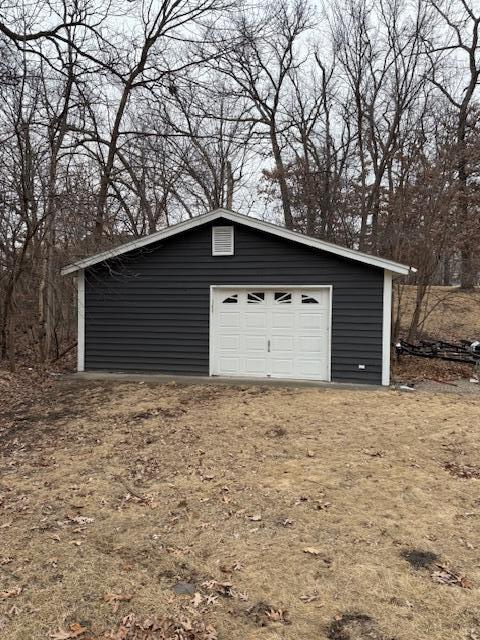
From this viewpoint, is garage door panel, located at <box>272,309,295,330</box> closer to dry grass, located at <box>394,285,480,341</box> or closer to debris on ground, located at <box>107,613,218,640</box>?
dry grass, located at <box>394,285,480,341</box>

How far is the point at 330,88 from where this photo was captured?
60.2 feet

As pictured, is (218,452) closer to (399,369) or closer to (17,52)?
(399,369)

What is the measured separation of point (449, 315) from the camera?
1738 cm

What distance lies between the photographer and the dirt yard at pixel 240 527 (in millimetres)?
2545

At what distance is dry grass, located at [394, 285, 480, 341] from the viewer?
15.3 meters

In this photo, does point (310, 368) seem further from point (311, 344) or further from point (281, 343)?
point (281, 343)

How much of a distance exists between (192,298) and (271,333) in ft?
5.92

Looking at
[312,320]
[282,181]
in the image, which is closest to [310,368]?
[312,320]

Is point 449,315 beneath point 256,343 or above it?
above

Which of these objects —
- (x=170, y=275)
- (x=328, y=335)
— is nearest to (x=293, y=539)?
(x=328, y=335)

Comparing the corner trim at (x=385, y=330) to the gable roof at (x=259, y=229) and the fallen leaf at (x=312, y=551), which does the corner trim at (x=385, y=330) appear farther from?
the fallen leaf at (x=312, y=551)

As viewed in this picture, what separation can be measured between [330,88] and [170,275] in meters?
12.7

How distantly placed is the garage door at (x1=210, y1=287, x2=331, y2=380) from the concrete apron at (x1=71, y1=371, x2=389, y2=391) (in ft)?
0.85

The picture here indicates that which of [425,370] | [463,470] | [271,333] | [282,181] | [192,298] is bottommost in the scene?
[463,470]
